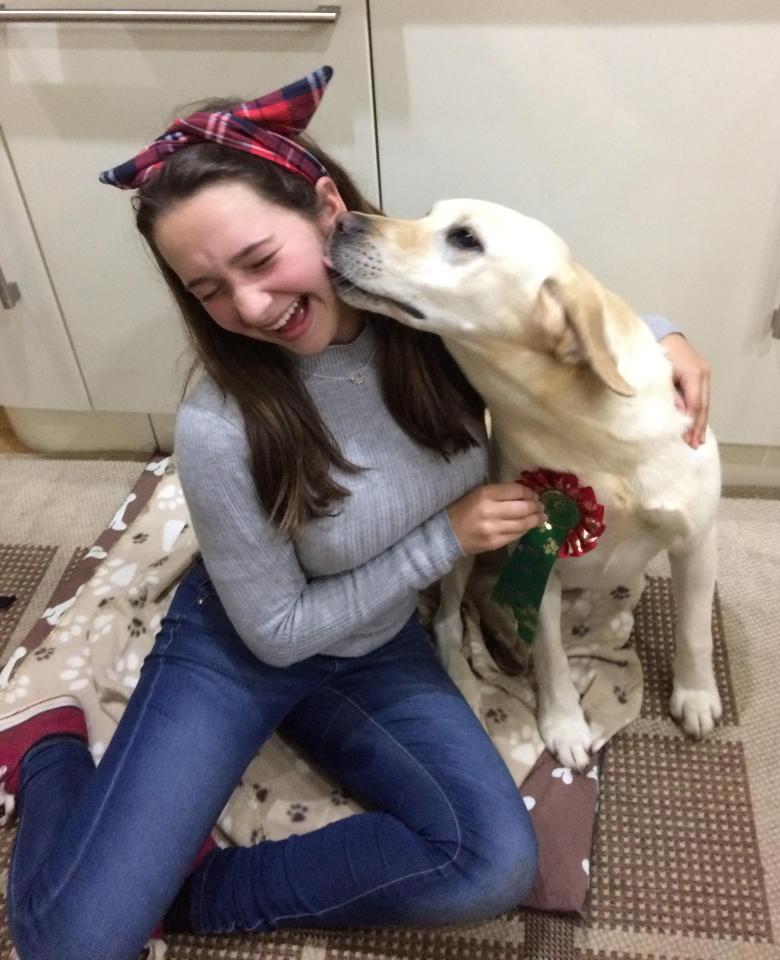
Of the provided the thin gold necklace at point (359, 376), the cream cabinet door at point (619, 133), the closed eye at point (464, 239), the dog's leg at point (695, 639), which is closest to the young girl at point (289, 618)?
the thin gold necklace at point (359, 376)

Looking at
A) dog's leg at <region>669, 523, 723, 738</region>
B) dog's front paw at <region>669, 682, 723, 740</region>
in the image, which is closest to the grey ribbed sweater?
dog's leg at <region>669, 523, 723, 738</region>

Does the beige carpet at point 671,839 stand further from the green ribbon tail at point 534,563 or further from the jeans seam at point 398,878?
the green ribbon tail at point 534,563

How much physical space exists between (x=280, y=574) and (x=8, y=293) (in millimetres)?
1011

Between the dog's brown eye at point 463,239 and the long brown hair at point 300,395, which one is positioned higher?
the dog's brown eye at point 463,239

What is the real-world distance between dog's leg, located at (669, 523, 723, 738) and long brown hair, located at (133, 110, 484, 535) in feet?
1.33

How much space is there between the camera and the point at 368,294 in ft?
3.04

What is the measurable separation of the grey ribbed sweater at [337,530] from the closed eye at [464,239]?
0.61 ft

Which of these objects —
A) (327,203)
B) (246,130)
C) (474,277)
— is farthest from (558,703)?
(246,130)

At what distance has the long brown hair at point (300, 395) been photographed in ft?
3.28

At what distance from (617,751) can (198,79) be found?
131 centimetres

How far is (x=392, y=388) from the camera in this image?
1.06 m

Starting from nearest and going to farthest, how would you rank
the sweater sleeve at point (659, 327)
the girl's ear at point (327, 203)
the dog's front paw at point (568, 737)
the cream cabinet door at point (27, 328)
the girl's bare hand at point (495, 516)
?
the girl's ear at point (327, 203) → the girl's bare hand at point (495, 516) → the sweater sleeve at point (659, 327) → the dog's front paw at point (568, 737) → the cream cabinet door at point (27, 328)

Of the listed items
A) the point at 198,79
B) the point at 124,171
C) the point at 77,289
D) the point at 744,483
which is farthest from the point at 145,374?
the point at 744,483

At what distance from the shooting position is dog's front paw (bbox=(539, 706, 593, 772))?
128 centimetres
